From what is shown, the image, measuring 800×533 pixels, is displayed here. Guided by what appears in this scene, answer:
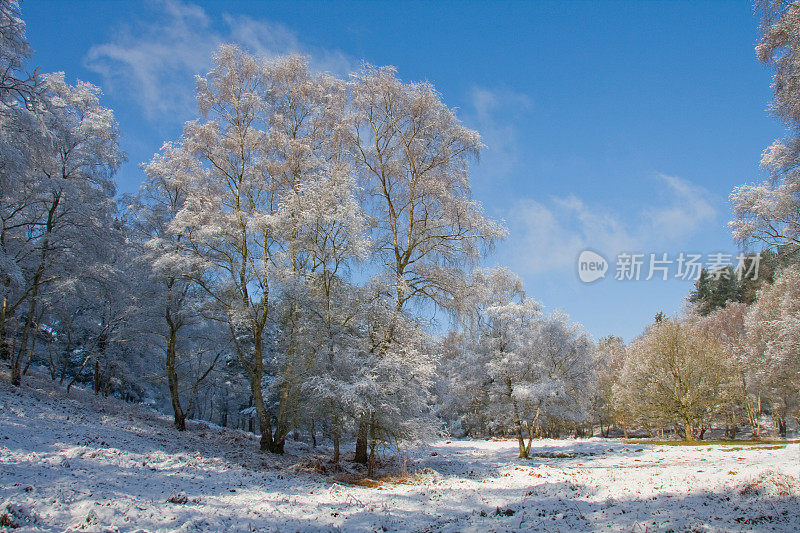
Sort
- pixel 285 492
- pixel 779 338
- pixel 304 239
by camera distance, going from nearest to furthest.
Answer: pixel 285 492 → pixel 304 239 → pixel 779 338

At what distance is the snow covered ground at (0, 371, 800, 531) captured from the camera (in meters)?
7.82

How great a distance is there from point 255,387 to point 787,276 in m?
32.3

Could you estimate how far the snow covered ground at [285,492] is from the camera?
7824 mm

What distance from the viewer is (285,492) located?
1230cm

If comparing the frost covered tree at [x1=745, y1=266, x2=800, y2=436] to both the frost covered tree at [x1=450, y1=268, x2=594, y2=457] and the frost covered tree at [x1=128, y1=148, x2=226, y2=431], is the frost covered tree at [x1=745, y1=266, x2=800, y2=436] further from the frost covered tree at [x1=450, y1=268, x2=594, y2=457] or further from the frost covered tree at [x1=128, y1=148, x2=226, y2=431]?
the frost covered tree at [x1=128, y1=148, x2=226, y2=431]

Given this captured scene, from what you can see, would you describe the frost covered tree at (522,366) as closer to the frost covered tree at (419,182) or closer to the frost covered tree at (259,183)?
A: the frost covered tree at (419,182)

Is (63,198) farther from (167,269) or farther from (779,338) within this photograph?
(779,338)

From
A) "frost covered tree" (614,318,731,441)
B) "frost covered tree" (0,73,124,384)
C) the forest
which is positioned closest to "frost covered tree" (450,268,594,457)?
the forest

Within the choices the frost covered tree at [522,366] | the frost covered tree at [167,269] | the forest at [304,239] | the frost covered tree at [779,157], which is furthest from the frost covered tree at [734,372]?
the frost covered tree at [167,269]

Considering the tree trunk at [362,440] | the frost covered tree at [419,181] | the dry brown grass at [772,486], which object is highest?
the frost covered tree at [419,181]

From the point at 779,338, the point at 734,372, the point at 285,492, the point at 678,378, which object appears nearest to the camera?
the point at 285,492

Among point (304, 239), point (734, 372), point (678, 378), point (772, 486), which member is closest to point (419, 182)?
point (304, 239)

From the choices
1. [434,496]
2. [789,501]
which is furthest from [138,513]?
[789,501]

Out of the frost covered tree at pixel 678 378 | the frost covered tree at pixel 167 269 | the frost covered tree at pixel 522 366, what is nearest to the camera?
the frost covered tree at pixel 167 269
